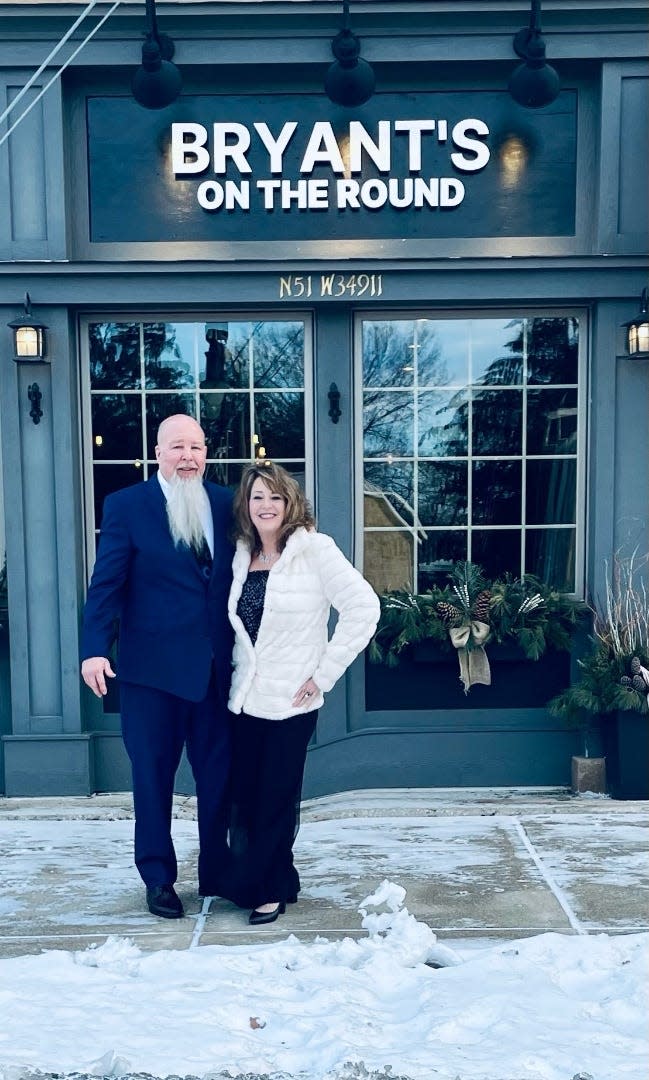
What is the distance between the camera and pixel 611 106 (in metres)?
5.63

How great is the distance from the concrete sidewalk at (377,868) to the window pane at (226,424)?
7.17 ft

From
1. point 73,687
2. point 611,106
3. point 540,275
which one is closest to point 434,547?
point 540,275

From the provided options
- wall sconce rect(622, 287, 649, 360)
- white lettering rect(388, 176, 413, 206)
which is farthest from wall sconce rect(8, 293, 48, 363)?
wall sconce rect(622, 287, 649, 360)

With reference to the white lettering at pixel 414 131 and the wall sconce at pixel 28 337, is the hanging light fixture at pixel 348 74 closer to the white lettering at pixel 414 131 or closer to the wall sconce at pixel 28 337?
the white lettering at pixel 414 131

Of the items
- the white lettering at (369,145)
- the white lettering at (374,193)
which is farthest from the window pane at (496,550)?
the white lettering at (369,145)

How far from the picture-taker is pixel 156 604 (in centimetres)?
390

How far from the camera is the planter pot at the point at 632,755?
5461 mm

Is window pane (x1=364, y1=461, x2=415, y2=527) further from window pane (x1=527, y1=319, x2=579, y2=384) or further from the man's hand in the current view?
the man's hand

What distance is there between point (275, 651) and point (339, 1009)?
1313 millimetres

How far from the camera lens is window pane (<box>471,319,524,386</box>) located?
19.7ft

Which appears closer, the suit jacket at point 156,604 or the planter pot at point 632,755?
the suit jacket at point 156,604

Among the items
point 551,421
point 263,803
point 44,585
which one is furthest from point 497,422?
point 263,803

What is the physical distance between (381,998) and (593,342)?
160 inches

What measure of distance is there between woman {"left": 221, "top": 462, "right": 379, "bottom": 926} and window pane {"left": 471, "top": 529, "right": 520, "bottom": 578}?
2.37 m
